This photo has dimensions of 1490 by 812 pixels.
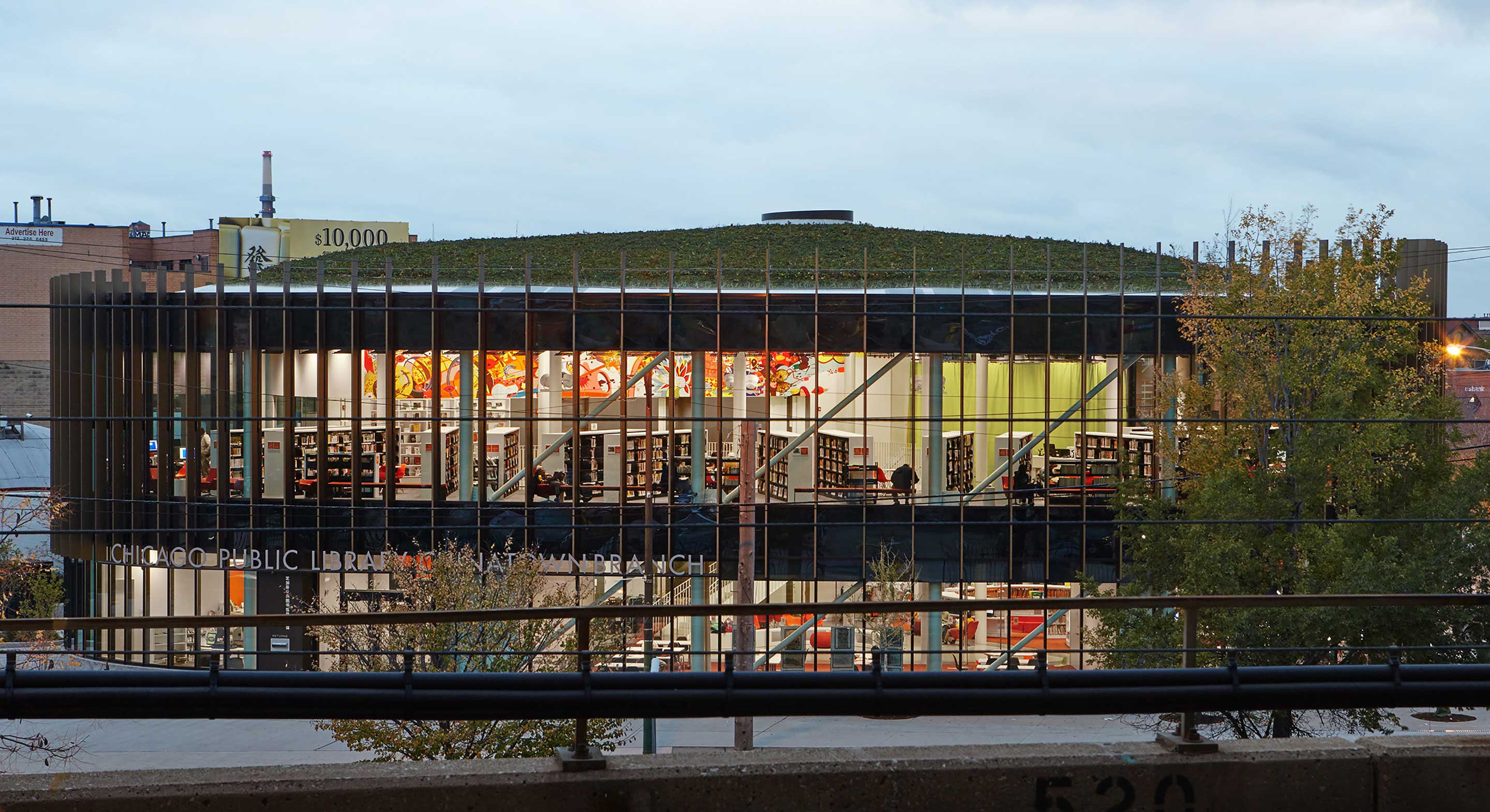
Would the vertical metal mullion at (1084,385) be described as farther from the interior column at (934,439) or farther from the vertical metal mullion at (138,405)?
the vertical metal mullion at (138,405)

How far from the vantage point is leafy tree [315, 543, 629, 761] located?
17.0 m

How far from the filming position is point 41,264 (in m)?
79.1

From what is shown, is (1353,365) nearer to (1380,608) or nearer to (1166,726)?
(1380,608)

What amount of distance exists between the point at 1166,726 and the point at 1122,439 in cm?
1092

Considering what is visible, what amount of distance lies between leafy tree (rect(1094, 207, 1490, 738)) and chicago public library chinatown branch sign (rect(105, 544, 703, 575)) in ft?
33.3

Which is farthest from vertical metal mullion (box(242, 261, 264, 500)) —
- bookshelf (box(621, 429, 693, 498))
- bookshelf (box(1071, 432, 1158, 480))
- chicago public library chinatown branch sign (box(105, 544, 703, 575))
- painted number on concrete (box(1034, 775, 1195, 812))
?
painted number on concrete (box(1034, 775, 1195, 812))

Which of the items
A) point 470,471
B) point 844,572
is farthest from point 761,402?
point 470,471

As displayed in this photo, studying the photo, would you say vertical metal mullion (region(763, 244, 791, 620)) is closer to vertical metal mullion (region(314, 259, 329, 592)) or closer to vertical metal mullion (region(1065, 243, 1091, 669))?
vertical metal mullion (region(1065, 243, 1091, 669))

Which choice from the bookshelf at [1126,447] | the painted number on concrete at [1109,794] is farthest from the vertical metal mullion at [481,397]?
the painted number on concrete at [1109,794]

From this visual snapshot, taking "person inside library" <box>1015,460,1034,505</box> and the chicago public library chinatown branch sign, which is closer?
the chicago public library chinatown branch sign

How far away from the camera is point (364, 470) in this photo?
29.0 m

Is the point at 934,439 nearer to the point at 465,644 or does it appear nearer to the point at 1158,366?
the point at 1158,366

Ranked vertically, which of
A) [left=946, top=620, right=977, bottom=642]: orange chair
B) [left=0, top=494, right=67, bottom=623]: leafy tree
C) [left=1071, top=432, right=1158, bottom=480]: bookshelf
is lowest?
[left=946, top=620, right=977, bottom=642]: orange chair

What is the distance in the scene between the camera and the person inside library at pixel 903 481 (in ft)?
94.3
